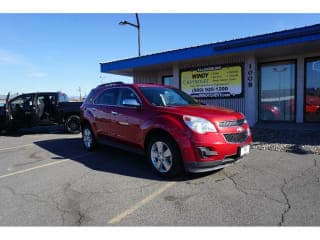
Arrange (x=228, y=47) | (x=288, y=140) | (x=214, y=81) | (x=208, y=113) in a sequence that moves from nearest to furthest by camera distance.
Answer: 1. (x=208, y=113)
2. (x=288, y=140)
3. (x=228, y=47)
4. (x=214, y=81)

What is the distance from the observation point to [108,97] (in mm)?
7145

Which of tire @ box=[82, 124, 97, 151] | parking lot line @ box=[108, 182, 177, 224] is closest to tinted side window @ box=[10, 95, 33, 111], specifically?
tire @ box=[82, 124, 97, 151]

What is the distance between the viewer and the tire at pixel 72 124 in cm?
1244

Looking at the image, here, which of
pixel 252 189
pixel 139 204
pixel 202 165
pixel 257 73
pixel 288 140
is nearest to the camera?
pixel 139 204

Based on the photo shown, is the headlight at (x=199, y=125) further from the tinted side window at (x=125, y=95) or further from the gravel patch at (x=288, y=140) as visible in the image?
the gravel patch at (x=288, y=140)

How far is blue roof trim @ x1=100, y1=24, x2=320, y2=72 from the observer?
8797 mm

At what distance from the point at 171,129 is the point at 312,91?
26.0 feet

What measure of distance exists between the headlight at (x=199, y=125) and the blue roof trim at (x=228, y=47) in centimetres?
580

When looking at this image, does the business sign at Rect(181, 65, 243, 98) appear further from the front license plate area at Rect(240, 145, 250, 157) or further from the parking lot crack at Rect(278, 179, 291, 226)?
the parking lot crack at Rect(278, 179, 291, 226)

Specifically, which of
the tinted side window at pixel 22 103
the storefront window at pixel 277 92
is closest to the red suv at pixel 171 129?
the storefront window at pixel 277 92

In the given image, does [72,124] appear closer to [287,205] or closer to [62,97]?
[62,97]

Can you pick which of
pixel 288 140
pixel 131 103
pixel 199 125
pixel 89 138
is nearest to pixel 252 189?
pixel 199 125
